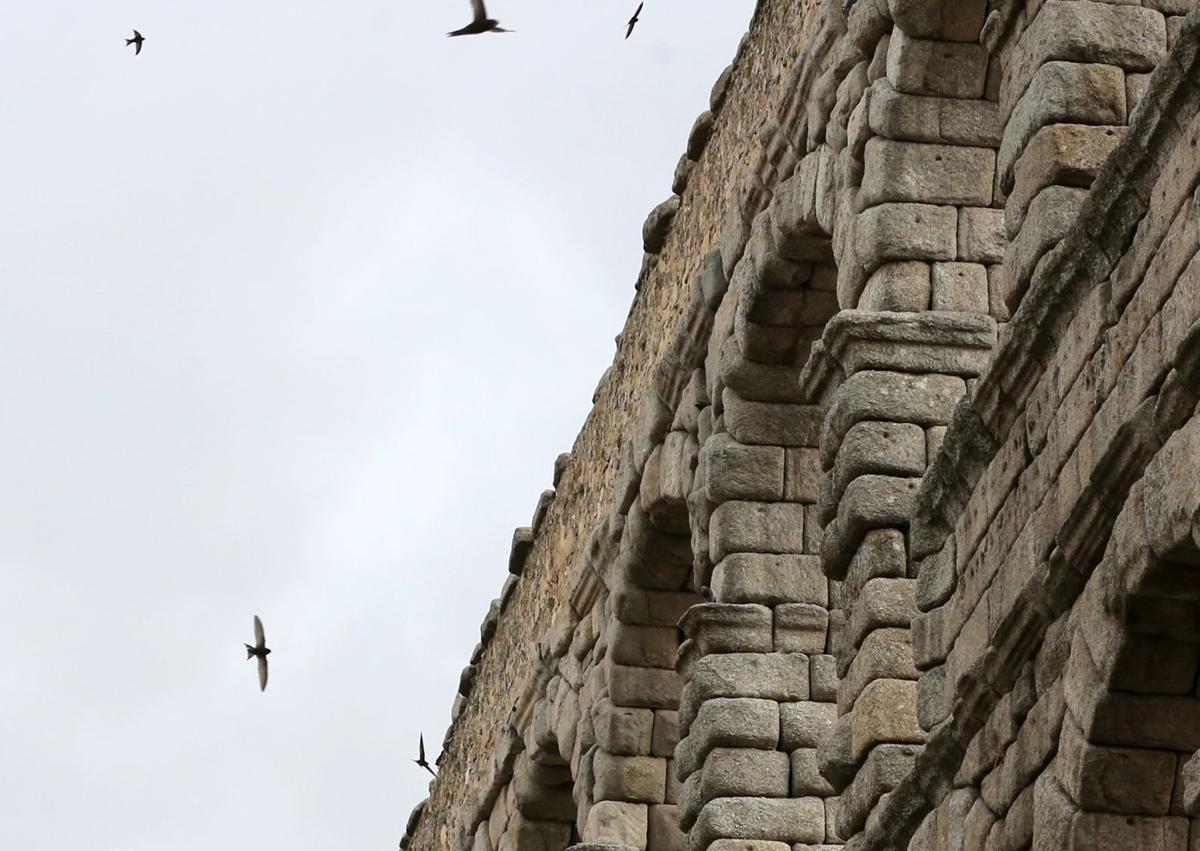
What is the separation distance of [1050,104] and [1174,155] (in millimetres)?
2148

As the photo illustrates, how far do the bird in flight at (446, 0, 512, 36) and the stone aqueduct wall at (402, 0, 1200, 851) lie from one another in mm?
1531

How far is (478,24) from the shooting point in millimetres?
12039

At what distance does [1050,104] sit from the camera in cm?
970

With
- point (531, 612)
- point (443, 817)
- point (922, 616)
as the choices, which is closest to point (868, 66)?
point (922, 616)

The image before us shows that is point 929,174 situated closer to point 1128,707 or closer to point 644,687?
point 1128,707

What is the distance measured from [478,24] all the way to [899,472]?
9.36ft

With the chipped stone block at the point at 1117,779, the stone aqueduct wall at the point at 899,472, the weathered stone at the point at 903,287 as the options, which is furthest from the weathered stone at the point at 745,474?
the chipped stone block at the point at 1117,779

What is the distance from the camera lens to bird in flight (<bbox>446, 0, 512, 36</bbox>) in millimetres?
11854

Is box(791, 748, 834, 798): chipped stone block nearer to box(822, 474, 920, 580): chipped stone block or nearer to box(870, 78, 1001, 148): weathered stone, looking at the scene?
box(822, 474, 920, 580): chipped stone block

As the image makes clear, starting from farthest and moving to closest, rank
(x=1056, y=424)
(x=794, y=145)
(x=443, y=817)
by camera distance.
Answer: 1. (x=443, y=817)
2. (x=794, y=145)
3. (x=1056, y=424)

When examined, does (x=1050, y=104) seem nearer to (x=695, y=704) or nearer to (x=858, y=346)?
(x=858, y=346)

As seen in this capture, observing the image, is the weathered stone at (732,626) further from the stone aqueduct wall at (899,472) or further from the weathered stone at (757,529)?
the weathered stone at (757,529)

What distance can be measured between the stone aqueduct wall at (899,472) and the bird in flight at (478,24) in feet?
5.02

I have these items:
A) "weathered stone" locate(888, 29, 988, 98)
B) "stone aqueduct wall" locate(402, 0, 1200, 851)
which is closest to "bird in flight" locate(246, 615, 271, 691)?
"stone aqueduct wall" locate(402, 0, 1200, 851)
